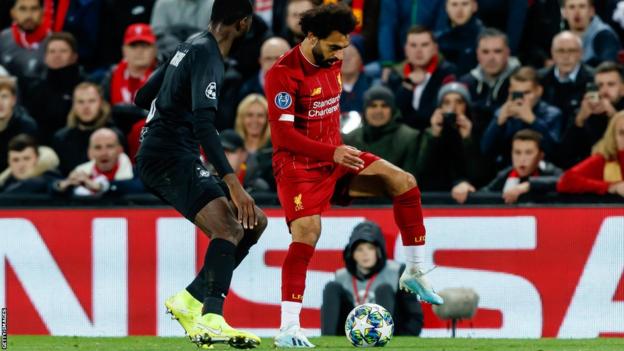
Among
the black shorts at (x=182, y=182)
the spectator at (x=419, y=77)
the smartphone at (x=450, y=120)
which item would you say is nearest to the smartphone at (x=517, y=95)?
the smartphone at (x=450, y=120)

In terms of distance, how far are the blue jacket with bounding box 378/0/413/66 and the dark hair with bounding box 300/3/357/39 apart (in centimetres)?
586

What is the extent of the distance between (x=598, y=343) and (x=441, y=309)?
139 centimetres

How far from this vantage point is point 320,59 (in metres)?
10.4

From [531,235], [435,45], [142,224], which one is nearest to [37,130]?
[142,224]

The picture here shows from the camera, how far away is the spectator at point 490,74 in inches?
589

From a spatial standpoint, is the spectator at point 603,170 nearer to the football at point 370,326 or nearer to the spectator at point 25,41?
the football at point 370,326

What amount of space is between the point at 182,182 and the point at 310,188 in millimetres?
1017

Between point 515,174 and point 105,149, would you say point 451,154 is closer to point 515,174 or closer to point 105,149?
point 515,174

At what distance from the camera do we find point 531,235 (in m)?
13.7

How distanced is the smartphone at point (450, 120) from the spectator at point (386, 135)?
0.87ft

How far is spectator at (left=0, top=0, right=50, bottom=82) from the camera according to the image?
1655 cm

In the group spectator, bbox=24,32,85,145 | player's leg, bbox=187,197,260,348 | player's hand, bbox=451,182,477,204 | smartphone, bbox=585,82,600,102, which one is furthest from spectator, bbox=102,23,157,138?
player's leg, bbox=187,197,260,348

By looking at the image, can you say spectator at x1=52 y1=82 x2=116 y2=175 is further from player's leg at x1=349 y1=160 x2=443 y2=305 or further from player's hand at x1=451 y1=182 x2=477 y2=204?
player's leg at x1=349 y1=160 x2=443 y2=305

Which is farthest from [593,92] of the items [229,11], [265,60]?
[229,11]
